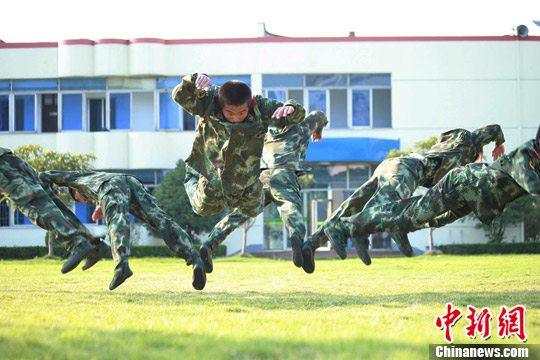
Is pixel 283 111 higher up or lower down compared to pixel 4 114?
lower down

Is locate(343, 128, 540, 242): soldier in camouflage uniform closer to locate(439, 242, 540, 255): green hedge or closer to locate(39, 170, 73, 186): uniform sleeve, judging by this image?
locate(39, 170, 73, 186): uniform sleeve

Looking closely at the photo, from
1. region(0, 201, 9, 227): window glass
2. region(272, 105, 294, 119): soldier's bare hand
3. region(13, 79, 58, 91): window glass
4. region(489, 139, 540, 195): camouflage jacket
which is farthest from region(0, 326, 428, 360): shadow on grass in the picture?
region(13, 79, 58, 91): window glass

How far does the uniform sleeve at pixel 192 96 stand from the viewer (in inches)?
307

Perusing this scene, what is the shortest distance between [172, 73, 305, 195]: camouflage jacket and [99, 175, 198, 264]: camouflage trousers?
0.97 metres

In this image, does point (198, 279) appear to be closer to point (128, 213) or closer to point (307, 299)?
point (128, 213)

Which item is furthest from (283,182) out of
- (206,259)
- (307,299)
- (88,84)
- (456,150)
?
(88,84)

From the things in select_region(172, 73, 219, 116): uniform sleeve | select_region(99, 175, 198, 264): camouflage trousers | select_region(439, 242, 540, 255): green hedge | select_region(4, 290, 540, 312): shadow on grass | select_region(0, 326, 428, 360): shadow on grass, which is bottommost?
select_region(439, 242, 540, 255): green hedge

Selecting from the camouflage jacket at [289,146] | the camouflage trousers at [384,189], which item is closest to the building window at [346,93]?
the camouflage jacket at [289,146]

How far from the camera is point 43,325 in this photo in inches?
236

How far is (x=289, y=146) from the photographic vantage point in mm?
9992

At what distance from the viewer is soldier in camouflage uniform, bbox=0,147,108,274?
25.3ft

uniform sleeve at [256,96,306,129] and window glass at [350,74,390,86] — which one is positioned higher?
window glass at [350,74,390,86]

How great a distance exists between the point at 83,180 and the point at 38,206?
646 mm

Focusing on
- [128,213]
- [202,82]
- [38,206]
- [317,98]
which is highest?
[317,98]
